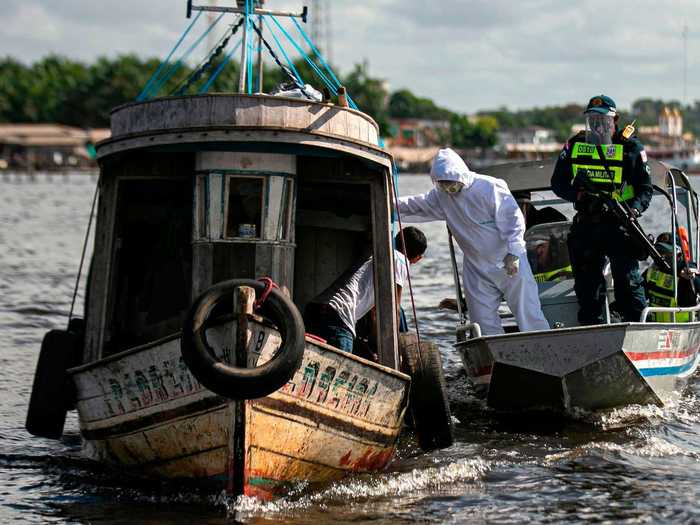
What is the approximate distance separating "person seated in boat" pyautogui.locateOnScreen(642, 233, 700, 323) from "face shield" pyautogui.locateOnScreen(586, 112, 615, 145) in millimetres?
1633

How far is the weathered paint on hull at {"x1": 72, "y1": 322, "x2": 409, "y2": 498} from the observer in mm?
7918

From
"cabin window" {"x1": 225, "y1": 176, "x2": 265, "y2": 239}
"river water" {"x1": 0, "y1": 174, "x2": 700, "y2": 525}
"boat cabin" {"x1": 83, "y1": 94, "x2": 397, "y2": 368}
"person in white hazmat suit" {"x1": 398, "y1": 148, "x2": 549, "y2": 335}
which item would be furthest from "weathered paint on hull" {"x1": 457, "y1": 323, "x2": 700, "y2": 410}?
"cabin window" {"x1": 225, "y1": 176, "x2": 265, "y2": 239}

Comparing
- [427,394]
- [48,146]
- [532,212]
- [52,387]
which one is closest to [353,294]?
[427,394]

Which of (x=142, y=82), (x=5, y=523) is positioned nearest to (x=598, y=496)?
(x=5, y=523)

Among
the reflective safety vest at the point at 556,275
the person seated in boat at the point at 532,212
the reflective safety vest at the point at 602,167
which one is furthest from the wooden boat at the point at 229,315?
the person seated in boat at the point at 532,212

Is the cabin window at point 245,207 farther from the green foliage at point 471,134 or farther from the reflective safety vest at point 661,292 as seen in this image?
the green foliage at point 471,134

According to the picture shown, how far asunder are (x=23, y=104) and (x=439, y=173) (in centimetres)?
12301

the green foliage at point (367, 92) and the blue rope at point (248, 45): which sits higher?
the green foliage at point (367, 92)

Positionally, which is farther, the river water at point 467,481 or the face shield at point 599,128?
the face shield at point 599,128

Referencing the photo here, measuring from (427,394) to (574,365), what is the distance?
4.40 ft

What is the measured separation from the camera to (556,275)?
1217 centimetres

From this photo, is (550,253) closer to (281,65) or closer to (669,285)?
(669,285)

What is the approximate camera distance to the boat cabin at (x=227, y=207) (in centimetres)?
843

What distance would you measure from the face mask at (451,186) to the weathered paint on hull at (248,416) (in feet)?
7.42
